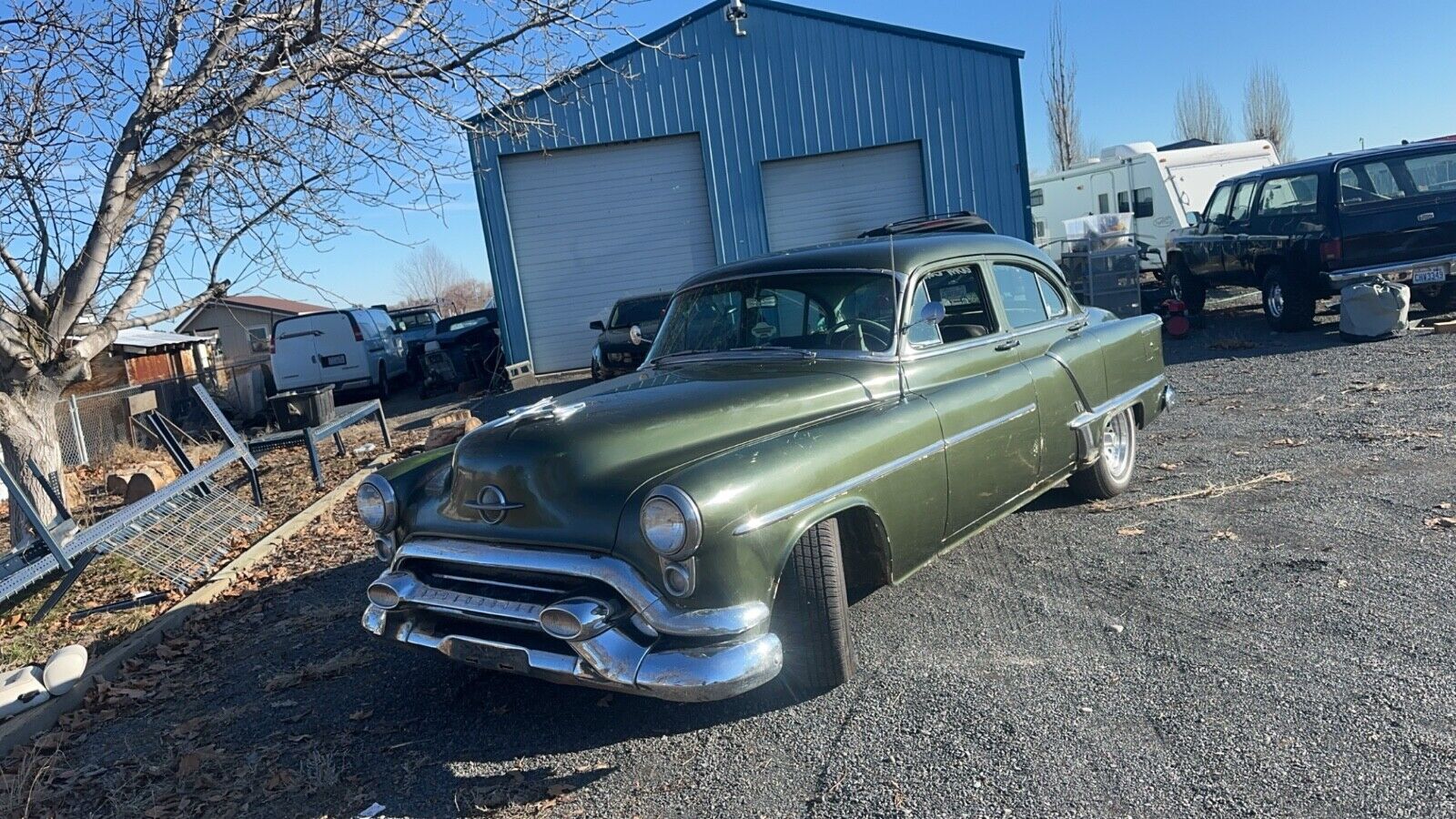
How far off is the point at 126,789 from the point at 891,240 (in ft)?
12.8

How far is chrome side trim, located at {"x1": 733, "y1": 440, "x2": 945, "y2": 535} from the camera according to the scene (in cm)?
331

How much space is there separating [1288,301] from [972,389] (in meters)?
9.00

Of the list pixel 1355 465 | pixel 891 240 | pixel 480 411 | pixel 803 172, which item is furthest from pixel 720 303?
pixel 803 172

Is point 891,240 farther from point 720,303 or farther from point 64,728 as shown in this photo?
point 64,728

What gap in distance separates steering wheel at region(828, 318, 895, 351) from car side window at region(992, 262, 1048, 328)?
0.98 meters

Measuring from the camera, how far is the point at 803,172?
16188 mm

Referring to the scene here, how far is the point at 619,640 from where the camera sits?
3248mm

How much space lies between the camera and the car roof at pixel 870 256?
4.78 meters

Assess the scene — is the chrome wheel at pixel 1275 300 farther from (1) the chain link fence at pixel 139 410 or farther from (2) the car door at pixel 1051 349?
(1) the chain link fence at pixel 139 410

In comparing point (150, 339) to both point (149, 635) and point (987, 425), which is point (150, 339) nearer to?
point (149, 635)

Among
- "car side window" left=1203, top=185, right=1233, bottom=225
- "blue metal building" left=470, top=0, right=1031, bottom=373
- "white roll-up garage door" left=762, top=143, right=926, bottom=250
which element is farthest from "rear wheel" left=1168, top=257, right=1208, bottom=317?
"white roll-up garage door" left=762, top=143, right=926, bottom=250

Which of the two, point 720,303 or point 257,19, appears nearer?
point 720,303

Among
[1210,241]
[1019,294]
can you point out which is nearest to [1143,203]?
[1210,241]

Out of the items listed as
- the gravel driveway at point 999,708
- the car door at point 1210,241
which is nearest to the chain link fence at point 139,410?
the gravel driveway at point 999,708
